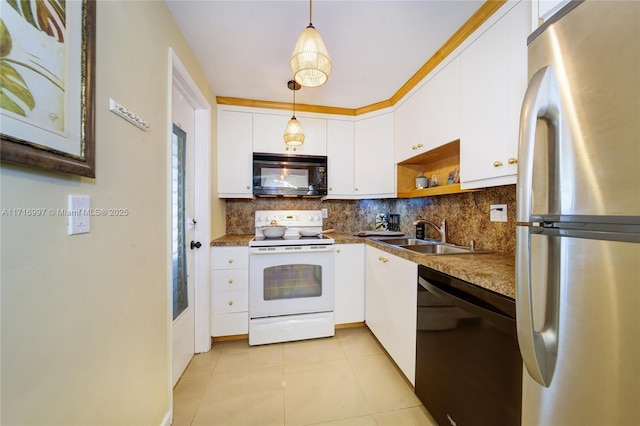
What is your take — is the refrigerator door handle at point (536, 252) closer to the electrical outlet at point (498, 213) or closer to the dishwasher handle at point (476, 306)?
the dishwasher handle at point (476, 306)

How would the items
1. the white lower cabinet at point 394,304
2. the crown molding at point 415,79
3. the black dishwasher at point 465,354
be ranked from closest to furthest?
the black dishwasher at point 465,354
the crown molding at point 415,79
the white lower cabinet at point 394,304

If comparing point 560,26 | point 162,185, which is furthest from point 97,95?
point 560,26

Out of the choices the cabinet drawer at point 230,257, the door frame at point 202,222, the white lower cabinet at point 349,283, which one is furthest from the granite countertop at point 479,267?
the door frame at point 202,222

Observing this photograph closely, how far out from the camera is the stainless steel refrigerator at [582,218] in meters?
0.47

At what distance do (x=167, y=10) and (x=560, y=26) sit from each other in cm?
180

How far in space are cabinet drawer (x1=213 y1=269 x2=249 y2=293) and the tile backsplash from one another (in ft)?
2.09

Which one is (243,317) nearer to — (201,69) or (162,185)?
(162,185)

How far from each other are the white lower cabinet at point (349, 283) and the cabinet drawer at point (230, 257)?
87 centimetres

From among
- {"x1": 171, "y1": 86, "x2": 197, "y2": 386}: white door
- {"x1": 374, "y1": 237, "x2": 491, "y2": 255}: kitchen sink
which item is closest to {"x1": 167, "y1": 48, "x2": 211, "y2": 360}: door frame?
{"x1": 171, "y1": 86, "x2": 197, "y2": 386}: white door

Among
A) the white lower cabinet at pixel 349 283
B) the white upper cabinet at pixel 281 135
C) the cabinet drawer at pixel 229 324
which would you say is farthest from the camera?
the white upper cabinet at pixel 281 135

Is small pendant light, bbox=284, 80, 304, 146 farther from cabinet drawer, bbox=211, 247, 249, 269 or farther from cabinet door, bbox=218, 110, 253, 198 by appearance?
cabinet drawer, bbox=211, 247, 249, 269

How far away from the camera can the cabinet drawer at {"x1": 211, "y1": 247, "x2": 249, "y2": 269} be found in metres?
2.00

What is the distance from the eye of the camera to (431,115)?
174cm

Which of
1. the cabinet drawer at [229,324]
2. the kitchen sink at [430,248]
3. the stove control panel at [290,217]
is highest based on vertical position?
the stove control panel at [290,217]
